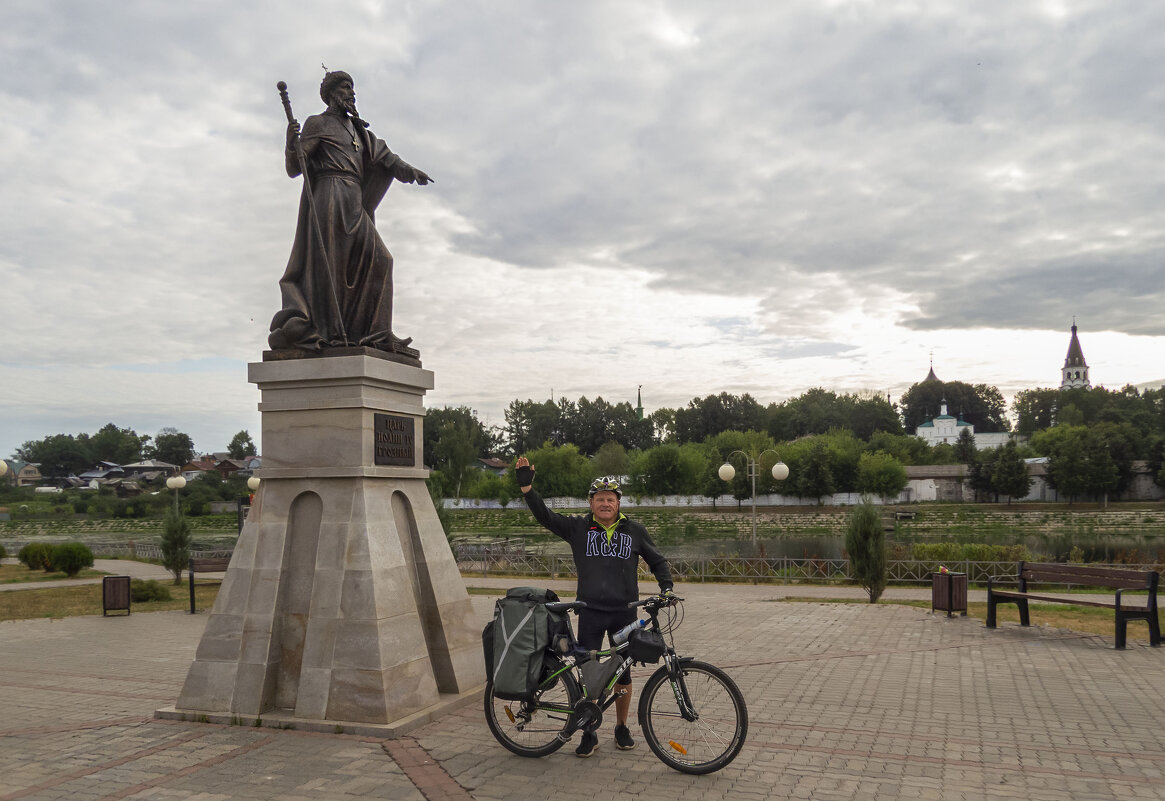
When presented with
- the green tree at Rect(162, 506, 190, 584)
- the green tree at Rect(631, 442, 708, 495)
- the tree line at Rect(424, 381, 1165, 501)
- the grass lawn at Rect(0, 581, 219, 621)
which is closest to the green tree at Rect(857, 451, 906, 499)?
the tree line at Rect(424, 381, 1165, 501)

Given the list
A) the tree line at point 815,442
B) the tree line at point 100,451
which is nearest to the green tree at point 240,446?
the tree line at point 100,451

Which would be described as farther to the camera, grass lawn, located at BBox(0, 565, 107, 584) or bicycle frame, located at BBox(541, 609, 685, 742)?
grass lawn, located at BBox(0, 565, 107, 584)

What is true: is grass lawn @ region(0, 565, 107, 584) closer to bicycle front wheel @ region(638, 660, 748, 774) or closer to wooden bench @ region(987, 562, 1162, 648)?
bicycle front wheel @ region(638, 660, 748, 774)

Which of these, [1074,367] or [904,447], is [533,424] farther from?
[1074,367]

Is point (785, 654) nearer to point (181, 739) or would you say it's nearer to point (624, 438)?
point (181, 739)

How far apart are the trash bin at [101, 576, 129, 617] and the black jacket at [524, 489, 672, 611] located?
10562 millimetres

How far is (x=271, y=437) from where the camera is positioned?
6.70 m

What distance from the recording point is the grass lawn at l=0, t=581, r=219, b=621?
1398 centimetres

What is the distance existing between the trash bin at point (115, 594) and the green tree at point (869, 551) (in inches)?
460

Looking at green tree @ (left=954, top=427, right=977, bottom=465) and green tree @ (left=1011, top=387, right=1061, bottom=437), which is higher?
green tree @ (left=1011, top=387, right=1061, bottom=437)

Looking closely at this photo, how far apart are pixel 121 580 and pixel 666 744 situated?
11432 millimetres

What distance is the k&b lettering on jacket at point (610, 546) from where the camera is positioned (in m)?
5.45

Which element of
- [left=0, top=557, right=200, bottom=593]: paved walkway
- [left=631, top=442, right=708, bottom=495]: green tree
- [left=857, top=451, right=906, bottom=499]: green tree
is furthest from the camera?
[left=631, top=442, right=708, bottom=495]: green tree

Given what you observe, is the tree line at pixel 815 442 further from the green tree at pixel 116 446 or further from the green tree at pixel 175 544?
the green tree at pixel 116 446
